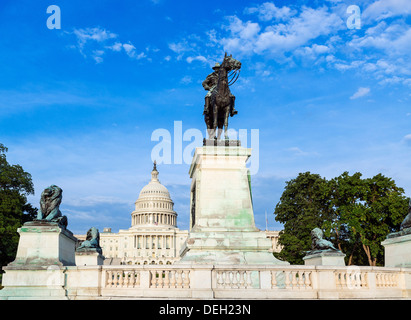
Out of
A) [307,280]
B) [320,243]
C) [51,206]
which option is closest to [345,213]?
[320,243]

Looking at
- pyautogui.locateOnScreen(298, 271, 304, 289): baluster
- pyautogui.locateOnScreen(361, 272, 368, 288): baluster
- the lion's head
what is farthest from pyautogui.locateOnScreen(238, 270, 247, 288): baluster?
the lion's head

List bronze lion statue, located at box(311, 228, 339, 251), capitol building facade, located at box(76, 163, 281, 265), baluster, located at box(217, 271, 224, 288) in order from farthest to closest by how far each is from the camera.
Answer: capitol building facade, located at box(76, 163, 281, 265) → bronze lion statue, located at box(311, 228, 339, 251) → baluster, located at box(217, 271, 224, 288)

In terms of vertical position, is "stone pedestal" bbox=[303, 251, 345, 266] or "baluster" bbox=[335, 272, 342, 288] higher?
"stone pedestal" bbox=[303, 251, 345, 266]

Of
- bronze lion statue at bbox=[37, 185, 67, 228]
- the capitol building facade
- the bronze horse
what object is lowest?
bronze lion statue at bbox=[37, 185, 67, 228]

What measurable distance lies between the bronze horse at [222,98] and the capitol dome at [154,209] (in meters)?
159

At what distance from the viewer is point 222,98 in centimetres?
1869

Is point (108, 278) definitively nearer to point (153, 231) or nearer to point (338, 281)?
point (338, 281)

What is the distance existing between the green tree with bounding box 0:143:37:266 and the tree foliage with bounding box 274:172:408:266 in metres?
28.2

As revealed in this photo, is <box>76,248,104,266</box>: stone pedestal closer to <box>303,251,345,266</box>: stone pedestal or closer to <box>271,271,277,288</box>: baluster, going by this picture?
<box>303,251,345,266</box>: stone pedestal

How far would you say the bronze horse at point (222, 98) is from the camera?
61.4 ft

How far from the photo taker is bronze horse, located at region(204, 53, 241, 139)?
18719 mm

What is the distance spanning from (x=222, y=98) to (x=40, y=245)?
944cm

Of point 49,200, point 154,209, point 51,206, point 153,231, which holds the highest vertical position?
point 154,209
